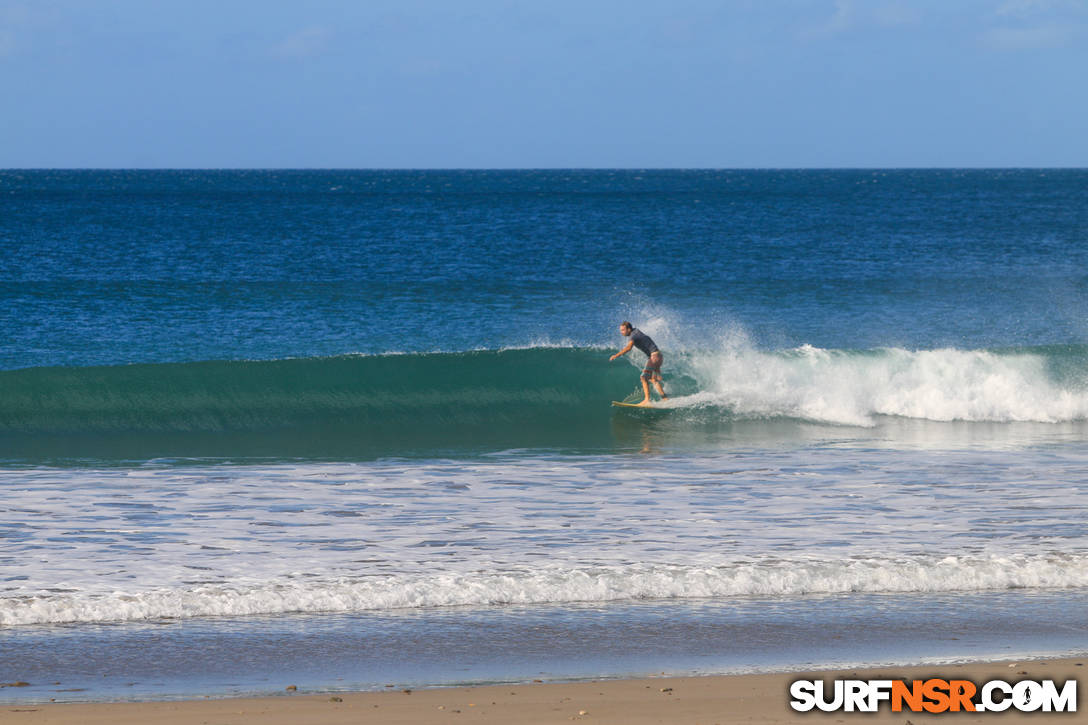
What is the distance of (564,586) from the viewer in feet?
26.9

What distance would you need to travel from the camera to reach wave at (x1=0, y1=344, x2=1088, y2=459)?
16641 millimetres

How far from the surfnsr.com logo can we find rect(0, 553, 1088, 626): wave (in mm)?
1889

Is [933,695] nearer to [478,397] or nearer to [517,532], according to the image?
[517,532]

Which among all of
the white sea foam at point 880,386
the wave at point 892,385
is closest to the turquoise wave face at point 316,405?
the white sea foam at point 880,386

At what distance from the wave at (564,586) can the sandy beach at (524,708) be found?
5.47ft

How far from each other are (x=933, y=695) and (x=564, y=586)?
275cm

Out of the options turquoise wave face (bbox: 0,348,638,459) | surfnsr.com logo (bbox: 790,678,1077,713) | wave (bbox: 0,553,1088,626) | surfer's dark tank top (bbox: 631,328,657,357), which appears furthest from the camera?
surfer's dark tank top (bbox: 631,328,657,357)

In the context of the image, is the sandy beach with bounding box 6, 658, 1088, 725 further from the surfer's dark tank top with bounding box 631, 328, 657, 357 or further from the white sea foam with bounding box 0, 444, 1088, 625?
the surfer's dark tank top with bounding box 631, 328, 657, 357

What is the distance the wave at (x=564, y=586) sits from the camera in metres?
7.66

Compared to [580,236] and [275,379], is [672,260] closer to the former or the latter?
[580,236]

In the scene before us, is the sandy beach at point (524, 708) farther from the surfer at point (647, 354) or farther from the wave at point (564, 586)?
the surfer at point (647, 354)

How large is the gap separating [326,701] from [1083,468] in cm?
989

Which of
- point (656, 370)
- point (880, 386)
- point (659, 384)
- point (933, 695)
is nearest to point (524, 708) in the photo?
point (933, 695)

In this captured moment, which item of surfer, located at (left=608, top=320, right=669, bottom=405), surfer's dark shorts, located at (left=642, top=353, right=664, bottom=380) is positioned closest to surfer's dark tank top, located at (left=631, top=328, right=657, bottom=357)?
surfer, located at (left=608, top=320, right=669, bottom=405)
